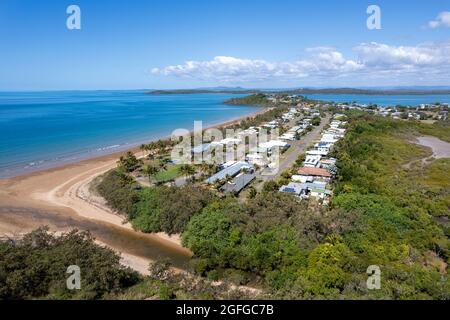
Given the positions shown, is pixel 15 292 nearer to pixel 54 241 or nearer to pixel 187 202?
pixel 54 241

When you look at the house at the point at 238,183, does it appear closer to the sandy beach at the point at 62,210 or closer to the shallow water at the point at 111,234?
the sandy beach at the point at 62,210

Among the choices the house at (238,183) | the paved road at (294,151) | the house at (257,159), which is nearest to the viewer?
the house at (238,183)

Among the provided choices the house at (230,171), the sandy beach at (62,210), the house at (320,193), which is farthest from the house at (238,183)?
the sandy beach at (62,210)

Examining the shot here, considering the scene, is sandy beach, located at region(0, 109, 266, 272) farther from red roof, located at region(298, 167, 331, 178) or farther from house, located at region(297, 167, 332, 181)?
red roof, located at region(298, 167, 331, 178)

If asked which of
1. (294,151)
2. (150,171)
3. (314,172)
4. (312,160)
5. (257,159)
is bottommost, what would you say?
(314,172)

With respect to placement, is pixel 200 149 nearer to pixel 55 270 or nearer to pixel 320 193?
pixel 320 193

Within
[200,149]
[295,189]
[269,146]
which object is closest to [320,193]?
[295,189]
